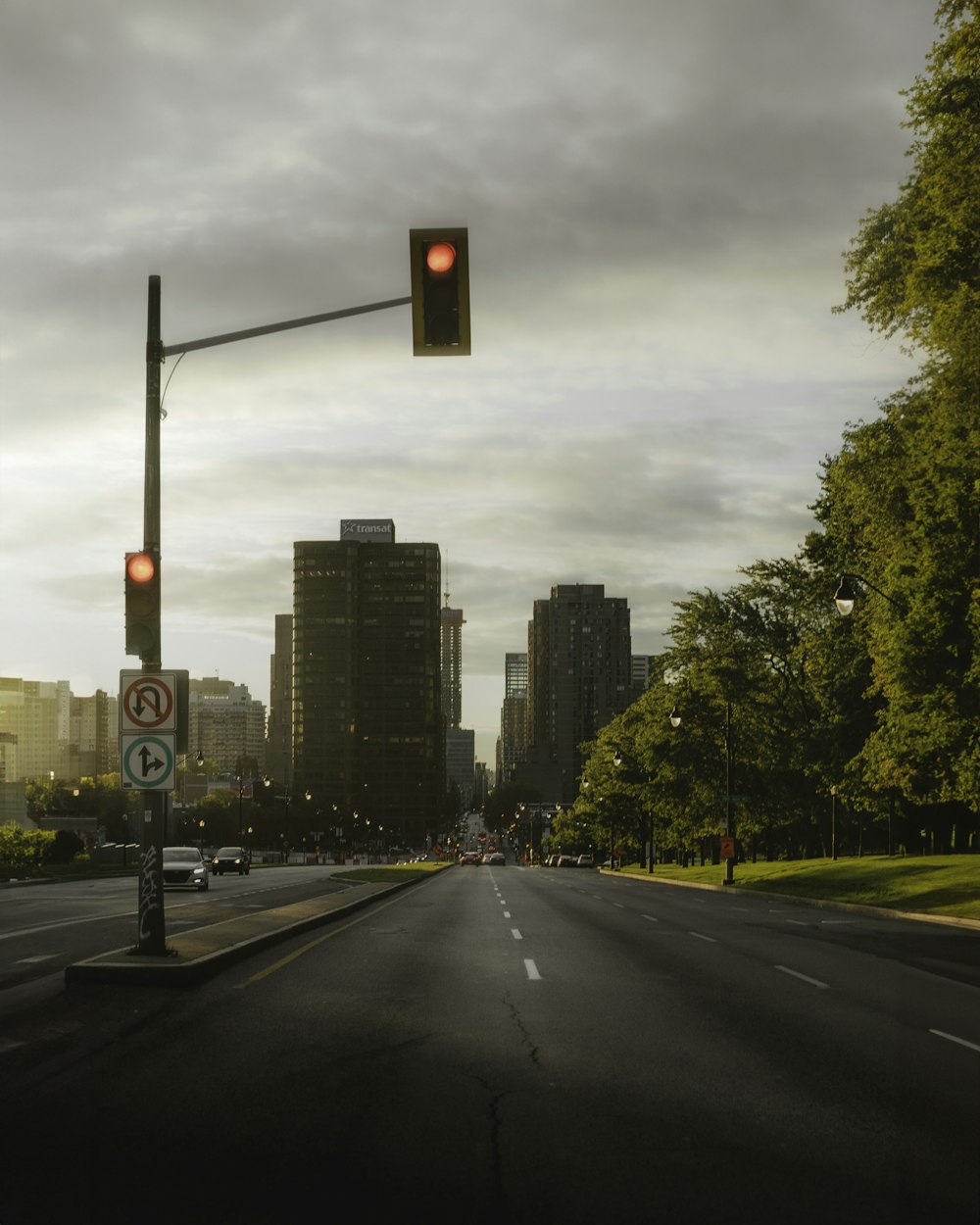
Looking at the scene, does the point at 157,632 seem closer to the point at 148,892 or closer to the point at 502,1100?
the point at 148,892

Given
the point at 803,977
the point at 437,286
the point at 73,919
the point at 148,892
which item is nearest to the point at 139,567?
the point at 148,892

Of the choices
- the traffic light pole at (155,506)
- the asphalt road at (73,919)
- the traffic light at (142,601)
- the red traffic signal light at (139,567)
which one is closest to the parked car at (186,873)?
the asphalt road at (73,919)

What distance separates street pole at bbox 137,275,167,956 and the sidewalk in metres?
0.35

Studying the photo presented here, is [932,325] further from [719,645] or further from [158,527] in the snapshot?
[719,645]

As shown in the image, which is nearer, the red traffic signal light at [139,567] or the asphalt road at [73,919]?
the red traffic signal light at [139,567]

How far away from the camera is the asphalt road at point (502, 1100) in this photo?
6.09 m

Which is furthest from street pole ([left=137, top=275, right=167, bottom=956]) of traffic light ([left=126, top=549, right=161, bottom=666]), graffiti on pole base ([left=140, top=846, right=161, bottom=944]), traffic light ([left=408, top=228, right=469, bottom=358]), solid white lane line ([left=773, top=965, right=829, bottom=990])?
solid white lane line ([left=773, top=965, right=829, bottom=990])

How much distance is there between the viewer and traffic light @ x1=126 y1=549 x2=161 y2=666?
47.0 feet

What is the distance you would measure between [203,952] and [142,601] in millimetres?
4526

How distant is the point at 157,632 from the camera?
574 inches

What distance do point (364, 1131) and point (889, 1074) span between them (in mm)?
4284

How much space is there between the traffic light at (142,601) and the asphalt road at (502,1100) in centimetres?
395

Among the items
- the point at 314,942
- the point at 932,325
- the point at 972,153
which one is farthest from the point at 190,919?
the point at 972,153

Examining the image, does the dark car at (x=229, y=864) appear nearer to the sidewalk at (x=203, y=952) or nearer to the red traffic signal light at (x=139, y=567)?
the sidewalk at (x=203, y=952)
